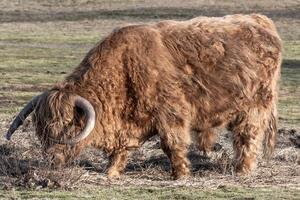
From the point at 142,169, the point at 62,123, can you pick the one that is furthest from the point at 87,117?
the point at 142,169

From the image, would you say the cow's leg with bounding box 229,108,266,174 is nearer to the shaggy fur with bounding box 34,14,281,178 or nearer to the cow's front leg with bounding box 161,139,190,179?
the shaggy fur with bounding box 34,14,281,178

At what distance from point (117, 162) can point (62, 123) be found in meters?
1.02

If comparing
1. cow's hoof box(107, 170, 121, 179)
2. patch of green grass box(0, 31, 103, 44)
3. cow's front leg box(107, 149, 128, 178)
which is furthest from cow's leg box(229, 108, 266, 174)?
patch of green grass box(0, 31, 103, 44)

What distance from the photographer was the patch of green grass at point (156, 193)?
9.88 m

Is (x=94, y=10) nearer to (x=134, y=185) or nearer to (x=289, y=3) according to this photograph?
(x=289, y=3)

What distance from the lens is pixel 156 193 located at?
1010 cm

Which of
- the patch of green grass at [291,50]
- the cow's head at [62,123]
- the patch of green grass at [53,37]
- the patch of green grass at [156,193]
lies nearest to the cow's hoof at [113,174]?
the cow's head at [62,123]

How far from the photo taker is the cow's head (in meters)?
10.6

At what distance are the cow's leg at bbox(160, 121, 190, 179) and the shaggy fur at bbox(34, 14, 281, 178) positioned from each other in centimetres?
1

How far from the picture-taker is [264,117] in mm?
12062

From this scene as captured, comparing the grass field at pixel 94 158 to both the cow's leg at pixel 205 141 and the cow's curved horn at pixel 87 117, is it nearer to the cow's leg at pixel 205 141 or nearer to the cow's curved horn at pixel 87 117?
the cow's leg at pixel 205 141

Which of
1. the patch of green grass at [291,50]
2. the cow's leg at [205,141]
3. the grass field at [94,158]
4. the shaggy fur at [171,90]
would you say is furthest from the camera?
the patch of green grass at [291,50]

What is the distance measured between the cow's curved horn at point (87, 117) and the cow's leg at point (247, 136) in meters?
2.09

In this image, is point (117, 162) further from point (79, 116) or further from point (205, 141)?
point (205, 141)
